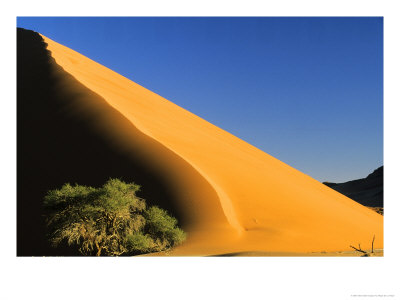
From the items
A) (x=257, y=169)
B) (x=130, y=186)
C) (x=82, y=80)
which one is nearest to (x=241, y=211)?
(x=130, y=186)

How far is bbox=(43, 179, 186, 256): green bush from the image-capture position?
13695 mm

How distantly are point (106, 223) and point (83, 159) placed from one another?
4.41 meters

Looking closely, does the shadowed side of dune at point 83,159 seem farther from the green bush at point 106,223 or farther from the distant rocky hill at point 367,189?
the distant rocky hill at point 367,189

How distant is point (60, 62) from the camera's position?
1045 inches

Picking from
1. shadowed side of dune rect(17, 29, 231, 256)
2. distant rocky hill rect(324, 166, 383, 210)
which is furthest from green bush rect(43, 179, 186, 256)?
distant rocky hill rect(324, 166, 383, 210)

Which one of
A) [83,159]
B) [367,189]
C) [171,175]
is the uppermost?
[83,159]

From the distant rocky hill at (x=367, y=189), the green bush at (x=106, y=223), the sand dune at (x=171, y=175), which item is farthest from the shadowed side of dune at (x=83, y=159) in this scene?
the distant rocky hill at (x=367, y=189)

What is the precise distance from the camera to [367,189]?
8119cm

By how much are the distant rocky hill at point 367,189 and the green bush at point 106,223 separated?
176 feet

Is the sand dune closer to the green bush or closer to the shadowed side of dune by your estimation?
the shadowed side of dune

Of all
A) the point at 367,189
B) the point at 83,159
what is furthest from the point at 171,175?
the point at 367,189

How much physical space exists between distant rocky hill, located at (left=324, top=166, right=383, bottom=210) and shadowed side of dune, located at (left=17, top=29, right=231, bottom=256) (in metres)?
51.1

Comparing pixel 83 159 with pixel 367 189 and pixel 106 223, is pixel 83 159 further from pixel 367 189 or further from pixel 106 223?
pixel 367 189
